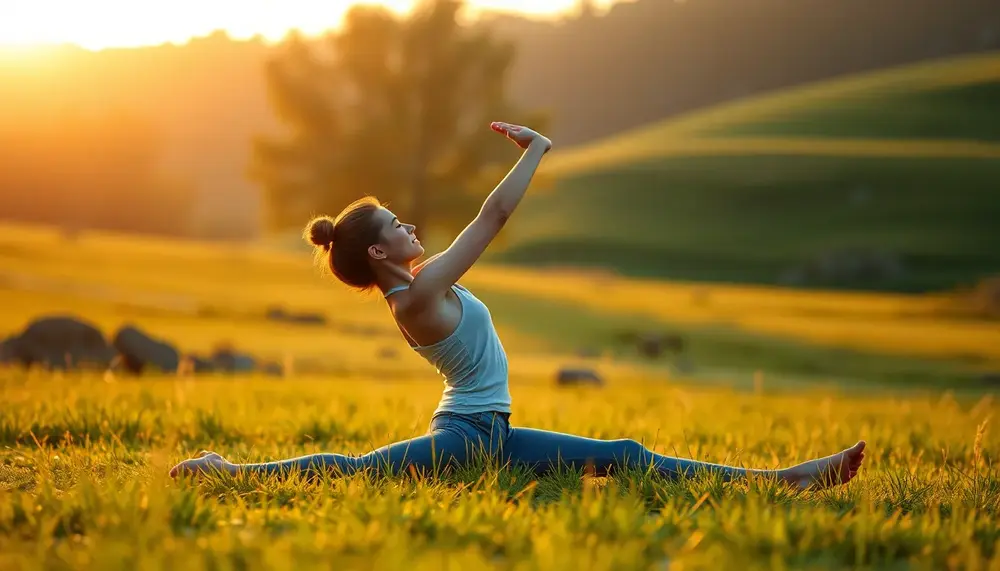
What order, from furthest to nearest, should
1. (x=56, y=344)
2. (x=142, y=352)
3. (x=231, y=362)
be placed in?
(x=231, y=362), (x=56, y=344), (x=142, y=352)

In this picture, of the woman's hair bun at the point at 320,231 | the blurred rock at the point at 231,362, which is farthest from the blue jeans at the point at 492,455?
the blurred rock at the point at 231,362

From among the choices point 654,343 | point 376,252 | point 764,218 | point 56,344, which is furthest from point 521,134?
point 764,218

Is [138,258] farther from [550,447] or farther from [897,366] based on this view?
[550,447]

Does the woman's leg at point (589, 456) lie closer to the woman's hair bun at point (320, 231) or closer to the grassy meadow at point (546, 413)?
the grassy meadow at point (546, 413)

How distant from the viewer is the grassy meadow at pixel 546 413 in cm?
345

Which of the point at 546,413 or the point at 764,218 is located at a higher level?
the point at 764,218

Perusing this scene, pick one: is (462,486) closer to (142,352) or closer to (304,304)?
(142,352)

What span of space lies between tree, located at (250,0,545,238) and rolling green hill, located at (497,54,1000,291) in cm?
1372

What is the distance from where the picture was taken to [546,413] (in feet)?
29.0

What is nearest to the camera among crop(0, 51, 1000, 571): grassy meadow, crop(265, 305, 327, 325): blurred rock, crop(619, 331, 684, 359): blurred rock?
crop(0, 51, 1000, 571): grassy meadow

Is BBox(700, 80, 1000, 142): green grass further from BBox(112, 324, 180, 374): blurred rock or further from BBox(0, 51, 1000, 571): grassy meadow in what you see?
BBox(112, 324, 180, 374): blurred rock

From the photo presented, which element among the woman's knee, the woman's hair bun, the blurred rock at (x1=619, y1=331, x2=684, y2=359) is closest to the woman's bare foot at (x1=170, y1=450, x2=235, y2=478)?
the woman's hair bun

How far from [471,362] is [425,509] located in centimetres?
128

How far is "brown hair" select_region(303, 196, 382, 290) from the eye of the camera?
4.75m
